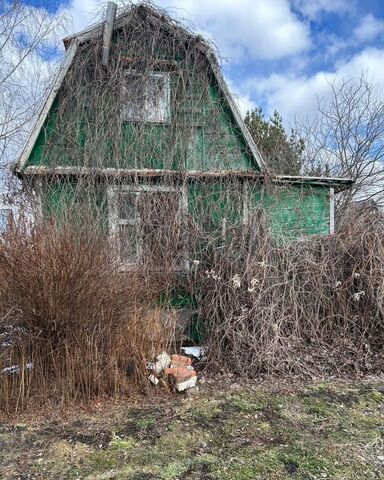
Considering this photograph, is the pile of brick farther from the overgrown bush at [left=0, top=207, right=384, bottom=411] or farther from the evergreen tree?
the evergreen tree

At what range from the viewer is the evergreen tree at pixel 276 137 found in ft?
46.9

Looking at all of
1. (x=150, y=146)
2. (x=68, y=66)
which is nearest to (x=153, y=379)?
(x=150, y=146)

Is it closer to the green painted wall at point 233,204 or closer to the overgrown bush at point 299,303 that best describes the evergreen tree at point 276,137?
the green painted wall at point 233,204

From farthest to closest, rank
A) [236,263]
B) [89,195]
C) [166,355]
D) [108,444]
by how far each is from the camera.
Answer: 1. [89,195]
2. [236,263]
3. [166,355]
4. [108,444]

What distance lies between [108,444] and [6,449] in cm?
90

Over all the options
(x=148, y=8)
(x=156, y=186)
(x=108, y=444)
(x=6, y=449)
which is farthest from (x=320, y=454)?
(x=148, y=8)

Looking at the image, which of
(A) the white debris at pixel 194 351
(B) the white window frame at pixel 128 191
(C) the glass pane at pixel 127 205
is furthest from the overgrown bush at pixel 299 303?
(C) the glass pane at pixel 127 205

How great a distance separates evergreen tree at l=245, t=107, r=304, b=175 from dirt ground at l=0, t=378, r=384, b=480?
10564 millimetres

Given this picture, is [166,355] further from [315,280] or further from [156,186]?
[156,186]

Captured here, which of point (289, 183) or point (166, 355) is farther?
point (289, 183)

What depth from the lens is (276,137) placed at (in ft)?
49.2

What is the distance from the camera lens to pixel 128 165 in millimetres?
6863

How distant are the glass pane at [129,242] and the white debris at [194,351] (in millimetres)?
1543

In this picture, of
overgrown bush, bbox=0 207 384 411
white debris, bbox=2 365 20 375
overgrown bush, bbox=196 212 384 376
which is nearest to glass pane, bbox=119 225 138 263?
overgrown bush, bbox=0 207 384 411
